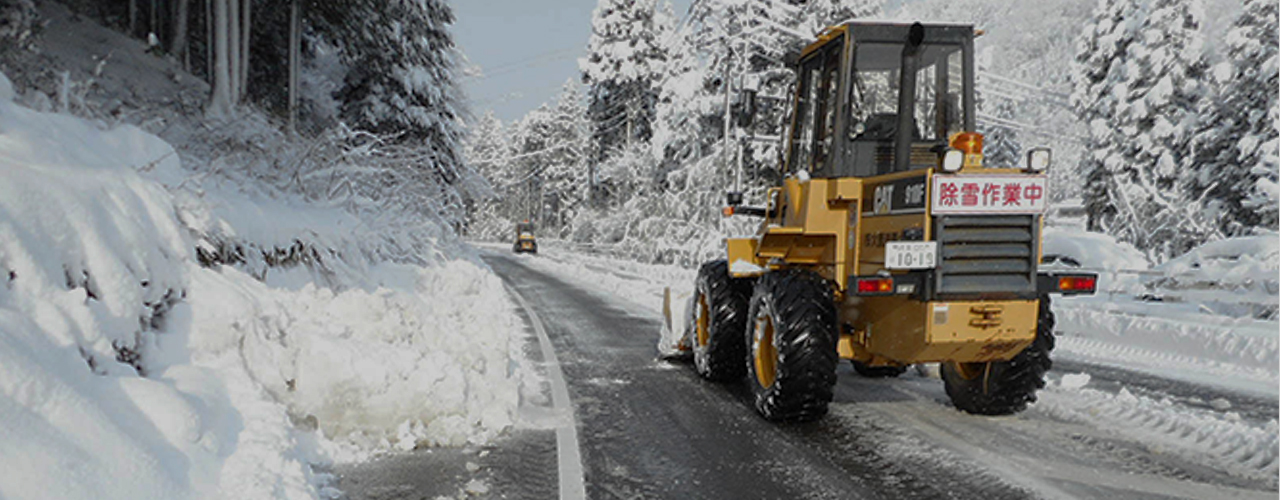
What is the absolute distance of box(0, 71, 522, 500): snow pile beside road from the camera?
3254mm

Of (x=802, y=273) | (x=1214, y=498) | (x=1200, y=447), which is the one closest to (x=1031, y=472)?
(x=1214, y=498)

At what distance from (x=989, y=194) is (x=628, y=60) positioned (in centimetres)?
4002

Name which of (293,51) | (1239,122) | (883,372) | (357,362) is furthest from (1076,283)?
(1239,122)

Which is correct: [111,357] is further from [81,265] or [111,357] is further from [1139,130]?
[1139,130]

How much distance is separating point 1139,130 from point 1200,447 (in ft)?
95.1

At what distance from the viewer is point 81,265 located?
4.10 m

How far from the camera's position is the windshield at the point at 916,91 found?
6168 mm

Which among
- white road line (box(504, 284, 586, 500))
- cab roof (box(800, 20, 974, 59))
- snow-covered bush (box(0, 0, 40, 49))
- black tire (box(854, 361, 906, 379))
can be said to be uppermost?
snow-covered bush (box(0, 0, 40, 49))

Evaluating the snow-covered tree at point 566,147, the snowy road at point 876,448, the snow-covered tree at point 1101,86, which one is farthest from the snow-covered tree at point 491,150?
the snowy road at point 876,448

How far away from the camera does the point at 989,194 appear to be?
210 inches

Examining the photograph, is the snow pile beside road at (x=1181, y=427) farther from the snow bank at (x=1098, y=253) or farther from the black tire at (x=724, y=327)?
the snow bank at (x=1098, y=253)

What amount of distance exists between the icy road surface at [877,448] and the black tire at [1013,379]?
0.12m

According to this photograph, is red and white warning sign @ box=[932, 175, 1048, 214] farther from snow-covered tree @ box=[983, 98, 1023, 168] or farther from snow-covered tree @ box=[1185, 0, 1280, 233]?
snow-covered tree @ box=[983, 98, 1023, 168]

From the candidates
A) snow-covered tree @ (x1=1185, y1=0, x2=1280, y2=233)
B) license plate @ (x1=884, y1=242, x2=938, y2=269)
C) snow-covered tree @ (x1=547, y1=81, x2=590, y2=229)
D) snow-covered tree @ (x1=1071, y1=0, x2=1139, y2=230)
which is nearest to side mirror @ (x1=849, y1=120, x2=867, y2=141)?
license plate @ (x1=884, y1=242, x2=938, y2=269)
